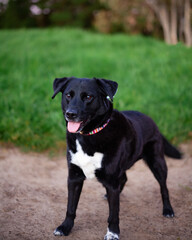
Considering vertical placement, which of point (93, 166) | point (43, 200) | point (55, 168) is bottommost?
point (55, 168)

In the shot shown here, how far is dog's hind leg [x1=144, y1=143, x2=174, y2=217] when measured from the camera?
131 inches

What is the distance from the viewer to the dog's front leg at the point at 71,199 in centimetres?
284

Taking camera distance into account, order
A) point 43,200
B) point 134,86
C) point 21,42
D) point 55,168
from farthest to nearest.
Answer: point 21,42, point 134,86, point 55,168, point 43,200

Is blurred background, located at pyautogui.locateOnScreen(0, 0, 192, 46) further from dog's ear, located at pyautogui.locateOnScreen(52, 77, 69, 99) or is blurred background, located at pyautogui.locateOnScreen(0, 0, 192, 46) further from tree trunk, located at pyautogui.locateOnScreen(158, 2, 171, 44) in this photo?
dog's ear, located at pyautogui.locateOnScreen(52, 77, 69, 99)

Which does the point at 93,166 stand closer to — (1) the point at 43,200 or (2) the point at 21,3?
(1) the point at 43,200

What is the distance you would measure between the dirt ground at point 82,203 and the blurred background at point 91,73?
801 mm

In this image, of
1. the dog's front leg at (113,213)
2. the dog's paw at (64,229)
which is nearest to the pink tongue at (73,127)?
the dog's front leg at (113,213)

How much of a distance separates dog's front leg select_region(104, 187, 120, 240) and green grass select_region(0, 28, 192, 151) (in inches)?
107

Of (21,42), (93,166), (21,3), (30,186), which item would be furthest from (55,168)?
(21,3)

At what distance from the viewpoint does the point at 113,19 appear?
2162 cm

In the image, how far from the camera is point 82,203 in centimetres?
360

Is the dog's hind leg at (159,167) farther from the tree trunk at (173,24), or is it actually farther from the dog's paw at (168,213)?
the tree trunk at (173,24)

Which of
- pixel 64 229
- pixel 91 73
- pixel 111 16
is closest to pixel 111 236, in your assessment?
pixel 64 229

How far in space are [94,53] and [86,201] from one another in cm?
761
